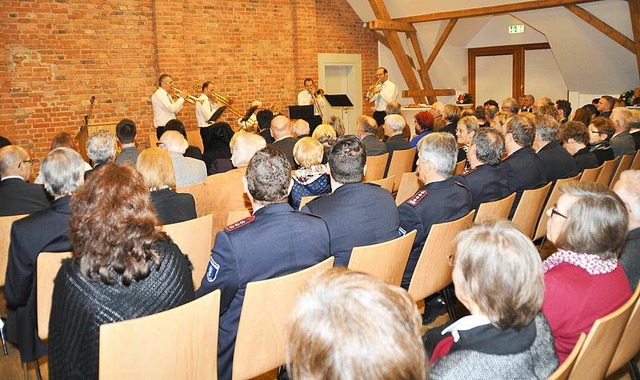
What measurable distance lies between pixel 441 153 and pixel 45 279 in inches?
88.8

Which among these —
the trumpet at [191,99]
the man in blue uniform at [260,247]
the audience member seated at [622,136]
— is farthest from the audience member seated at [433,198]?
the trumpet at [191,99]

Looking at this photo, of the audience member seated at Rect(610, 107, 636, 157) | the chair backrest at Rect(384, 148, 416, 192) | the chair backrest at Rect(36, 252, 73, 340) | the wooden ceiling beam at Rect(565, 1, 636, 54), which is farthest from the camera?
the wooden ceiling beam at Rect(565, 1, 636, 54)

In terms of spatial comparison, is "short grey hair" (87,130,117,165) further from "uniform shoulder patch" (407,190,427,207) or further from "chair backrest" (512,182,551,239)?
"chair backrest" (512,182,551,239)

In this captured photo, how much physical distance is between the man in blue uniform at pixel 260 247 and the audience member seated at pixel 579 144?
3.31 m

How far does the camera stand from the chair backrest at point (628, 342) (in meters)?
2.11

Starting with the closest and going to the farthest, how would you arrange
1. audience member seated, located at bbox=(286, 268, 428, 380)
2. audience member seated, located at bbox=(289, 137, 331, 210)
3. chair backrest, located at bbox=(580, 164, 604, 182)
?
1. audience member seated, located at bbox=(286, 268, 428, 380)
2. audience member seated, located at bbox=(289, 137, 331, 210)
3. chair backrest, located at bbox=(580, 164, 604, 182)

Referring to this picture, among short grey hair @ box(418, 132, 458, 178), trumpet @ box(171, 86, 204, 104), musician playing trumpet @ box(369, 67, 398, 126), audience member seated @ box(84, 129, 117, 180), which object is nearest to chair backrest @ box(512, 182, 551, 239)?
short grey hair @ box(418, 132, 458, 178)

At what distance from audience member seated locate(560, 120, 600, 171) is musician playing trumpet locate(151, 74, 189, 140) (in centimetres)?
579

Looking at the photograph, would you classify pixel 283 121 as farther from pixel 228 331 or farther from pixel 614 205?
pixel 614 205

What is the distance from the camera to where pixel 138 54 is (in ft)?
29.9

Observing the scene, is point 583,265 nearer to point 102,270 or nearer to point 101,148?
point 102,270

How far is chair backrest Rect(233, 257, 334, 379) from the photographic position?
222 cm

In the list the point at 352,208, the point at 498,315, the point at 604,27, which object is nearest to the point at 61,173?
the point at 352,208

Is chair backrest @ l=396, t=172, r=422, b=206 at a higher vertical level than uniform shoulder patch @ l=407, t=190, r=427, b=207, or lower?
lower
